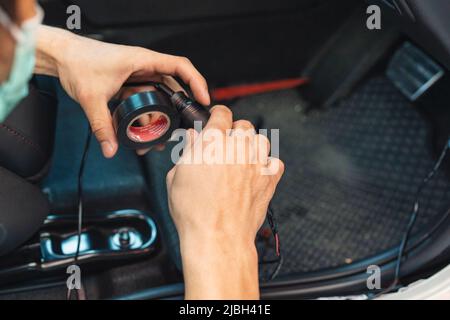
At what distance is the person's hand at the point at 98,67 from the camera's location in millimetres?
837

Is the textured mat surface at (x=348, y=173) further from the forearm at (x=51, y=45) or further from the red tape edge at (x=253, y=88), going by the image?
the forearm at (x=51, y=45)

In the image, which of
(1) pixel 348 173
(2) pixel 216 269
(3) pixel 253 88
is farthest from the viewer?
(3) pixel 253 88

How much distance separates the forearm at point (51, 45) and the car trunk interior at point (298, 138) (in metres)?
0.15

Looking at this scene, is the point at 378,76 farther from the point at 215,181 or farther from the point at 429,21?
the point at 215,181

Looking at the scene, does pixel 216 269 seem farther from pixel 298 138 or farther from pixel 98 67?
pixel 298 138

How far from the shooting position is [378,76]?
5.00 ft

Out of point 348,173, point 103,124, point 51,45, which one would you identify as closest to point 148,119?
point 103,124

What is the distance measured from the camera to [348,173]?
4.66ft

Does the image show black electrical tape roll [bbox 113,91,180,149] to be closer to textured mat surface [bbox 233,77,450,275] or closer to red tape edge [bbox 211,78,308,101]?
textured mat surface [bbox 233,77,450,275]

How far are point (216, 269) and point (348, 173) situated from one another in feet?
2.76

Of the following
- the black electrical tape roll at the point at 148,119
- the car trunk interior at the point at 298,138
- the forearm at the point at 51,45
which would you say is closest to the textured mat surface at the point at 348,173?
the car trunk interior at the point at 298,138

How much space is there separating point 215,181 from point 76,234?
436 mm

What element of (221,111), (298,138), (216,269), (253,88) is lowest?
(216,269)

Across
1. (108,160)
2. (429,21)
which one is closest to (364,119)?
(429,21)
